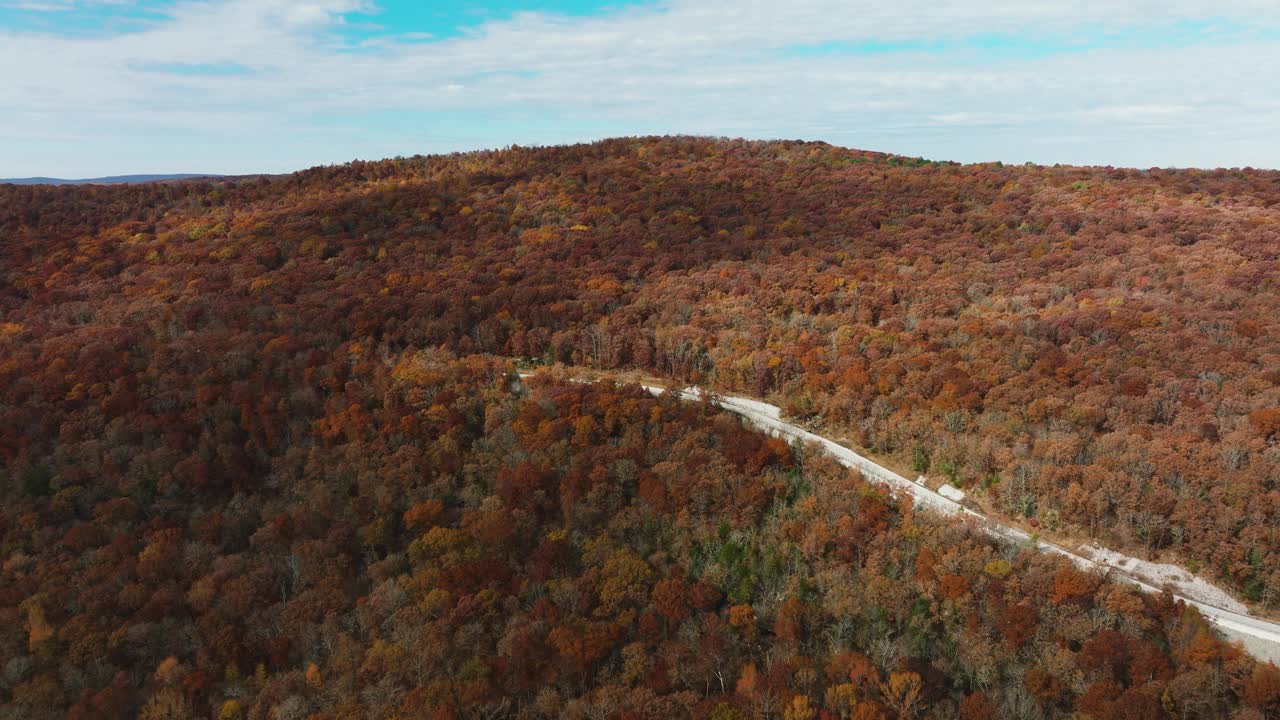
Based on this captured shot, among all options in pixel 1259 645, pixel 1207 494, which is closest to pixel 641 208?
pixel 1207 494

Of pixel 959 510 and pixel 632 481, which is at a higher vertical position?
pixel 632 481

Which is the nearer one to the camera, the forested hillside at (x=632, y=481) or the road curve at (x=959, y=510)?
the road curve at (x=959, y=510)

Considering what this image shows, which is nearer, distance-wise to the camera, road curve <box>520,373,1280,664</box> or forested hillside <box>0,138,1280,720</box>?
road curve <box>520,373,1280,664</box>

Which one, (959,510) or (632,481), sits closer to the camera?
(959,510)

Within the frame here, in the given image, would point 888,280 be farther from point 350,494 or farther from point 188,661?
point 188,661
